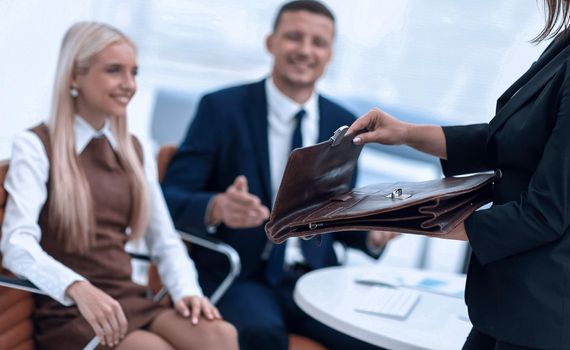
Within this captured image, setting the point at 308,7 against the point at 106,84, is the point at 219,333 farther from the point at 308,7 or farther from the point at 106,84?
the point at 308,7

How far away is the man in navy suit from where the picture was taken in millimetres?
2693

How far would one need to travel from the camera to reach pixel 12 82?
3.37 metres

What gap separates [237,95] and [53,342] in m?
1.27

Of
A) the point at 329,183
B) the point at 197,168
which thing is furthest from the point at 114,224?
the point at 329,183

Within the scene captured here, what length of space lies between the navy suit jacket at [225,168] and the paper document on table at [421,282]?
0.36 m

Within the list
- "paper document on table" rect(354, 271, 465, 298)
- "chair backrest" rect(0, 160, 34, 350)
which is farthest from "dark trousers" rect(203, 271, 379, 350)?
"chair backrest" rect(0, 160, 34, 350)

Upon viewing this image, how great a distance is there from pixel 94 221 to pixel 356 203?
0.99 metres

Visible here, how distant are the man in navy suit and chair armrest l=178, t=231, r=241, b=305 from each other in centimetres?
3

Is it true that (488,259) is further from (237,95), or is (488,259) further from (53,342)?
(237,95)

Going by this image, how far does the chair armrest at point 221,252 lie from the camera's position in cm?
259

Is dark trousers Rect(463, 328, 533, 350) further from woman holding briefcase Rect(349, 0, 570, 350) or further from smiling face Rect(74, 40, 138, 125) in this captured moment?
smiling face Rect(74, 40, 138, 125)

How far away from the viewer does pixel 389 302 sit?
220 centimetres

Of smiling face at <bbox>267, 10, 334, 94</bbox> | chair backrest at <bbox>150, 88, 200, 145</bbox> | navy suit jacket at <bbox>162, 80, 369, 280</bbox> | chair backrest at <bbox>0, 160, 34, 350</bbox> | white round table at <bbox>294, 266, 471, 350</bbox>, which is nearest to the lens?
white round table at <bbox>294, 266, 471, 350</bbox>

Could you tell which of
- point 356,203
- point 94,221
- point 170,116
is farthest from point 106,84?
point 170,116
